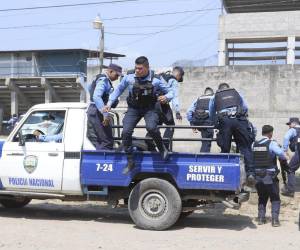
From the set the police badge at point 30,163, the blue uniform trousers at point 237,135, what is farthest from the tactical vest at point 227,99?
the police badge at point 30,163

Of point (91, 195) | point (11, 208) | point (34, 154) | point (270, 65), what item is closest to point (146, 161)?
point (91, 195)

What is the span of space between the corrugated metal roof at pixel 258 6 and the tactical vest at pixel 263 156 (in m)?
23.3

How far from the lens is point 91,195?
9.06 meters

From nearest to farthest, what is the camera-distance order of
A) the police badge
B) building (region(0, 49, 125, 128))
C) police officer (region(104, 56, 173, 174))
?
1. police officer (region(104, 56, 173, 174))
2. the police badge
3. building (region(0, 49, 125, 128))

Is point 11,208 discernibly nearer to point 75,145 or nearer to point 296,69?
point 75,145

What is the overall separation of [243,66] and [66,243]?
17789 millimetres

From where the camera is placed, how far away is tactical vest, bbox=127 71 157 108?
856 cm

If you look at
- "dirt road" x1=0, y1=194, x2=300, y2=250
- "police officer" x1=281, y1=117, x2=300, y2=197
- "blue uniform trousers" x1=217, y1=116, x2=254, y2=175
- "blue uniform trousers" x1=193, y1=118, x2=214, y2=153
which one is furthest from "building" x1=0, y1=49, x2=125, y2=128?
"blue uniform trousers" x1=217, y1=116, x2=254, y2=175

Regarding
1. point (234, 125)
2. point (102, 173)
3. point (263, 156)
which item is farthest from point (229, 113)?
point (102, 173)

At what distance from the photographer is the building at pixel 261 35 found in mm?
27891

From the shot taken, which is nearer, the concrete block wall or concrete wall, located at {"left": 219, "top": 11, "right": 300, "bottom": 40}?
the concrete block wall

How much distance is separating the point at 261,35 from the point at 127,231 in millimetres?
21656

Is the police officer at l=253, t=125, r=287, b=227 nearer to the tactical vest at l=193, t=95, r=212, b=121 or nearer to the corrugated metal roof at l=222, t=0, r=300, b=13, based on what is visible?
the tactical vest at l=193, t=95, r=212, b=121

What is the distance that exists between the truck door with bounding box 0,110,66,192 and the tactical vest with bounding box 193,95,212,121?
2551 mm
